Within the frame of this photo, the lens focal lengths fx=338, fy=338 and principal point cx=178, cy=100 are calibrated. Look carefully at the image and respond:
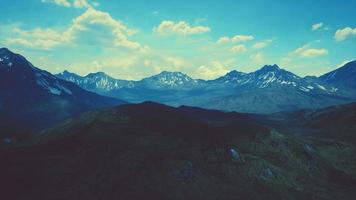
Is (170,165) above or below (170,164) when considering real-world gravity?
below

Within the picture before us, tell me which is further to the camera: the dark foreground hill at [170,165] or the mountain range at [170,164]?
the mountain range at [170,164]

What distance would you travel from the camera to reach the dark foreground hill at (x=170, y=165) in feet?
278

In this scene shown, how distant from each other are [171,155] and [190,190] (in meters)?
16.8

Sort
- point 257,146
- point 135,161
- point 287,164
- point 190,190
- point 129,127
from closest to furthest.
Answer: point 190,190
point 135,161
point 287,164
point 257,146
point 129,127

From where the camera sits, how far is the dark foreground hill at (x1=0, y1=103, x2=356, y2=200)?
278 ft

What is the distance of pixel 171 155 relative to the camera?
101375mm

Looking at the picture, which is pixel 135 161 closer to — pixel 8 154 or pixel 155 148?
pixel 155 148

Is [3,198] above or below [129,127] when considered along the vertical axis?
below

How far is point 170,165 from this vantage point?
317ft

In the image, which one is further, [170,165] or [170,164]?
[170,164]

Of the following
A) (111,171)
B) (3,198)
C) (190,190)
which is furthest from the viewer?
(111,171)

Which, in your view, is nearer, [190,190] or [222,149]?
[190,190]

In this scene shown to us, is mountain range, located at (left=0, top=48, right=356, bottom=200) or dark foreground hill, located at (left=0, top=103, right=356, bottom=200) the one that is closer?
dark foreground hill, located at (left=0, top=103, right=356, bottom=200)

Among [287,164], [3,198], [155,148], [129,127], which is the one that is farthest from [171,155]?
[3,198]
